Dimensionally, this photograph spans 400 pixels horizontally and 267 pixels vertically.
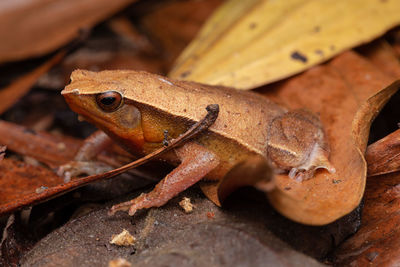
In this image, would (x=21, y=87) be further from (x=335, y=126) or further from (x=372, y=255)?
(x=372, y=255)

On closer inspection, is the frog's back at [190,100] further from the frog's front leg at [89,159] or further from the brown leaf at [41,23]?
the brown leaf at [41,23]

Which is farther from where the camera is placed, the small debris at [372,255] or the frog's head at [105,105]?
the frog's head at [105,105]

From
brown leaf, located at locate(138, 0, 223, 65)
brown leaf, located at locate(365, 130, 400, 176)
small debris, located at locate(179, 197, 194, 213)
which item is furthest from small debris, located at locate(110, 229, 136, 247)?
brown leaf, located at locate(138, 0, 223, 65)

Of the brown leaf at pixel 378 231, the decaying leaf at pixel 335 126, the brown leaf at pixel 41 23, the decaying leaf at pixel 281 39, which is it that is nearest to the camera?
the decaying leaf at pixel 335 126

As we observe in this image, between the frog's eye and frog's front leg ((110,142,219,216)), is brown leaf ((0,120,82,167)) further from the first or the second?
frog's front leg ((110,142,219,216))

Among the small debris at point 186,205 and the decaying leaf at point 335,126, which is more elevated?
the decaying leaf at point 335,126

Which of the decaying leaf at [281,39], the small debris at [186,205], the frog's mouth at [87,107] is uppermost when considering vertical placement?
the decaying leaf at [281,39]

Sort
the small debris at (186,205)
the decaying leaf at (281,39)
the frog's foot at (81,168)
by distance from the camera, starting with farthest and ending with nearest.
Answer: the decaying leaf at (281,39)
the frog's foot at (81,168)
the small debris at (186,205)

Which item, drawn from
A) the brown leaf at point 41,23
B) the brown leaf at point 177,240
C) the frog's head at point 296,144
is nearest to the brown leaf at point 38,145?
the brown leaf at point 177,240
